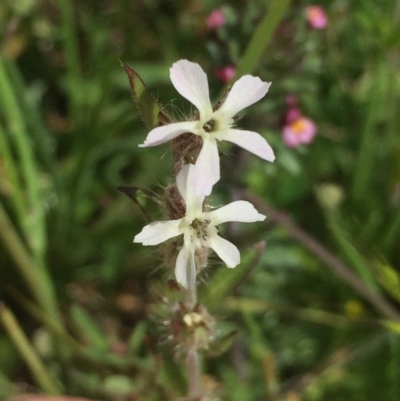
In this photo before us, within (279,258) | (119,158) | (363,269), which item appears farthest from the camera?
(119,158)

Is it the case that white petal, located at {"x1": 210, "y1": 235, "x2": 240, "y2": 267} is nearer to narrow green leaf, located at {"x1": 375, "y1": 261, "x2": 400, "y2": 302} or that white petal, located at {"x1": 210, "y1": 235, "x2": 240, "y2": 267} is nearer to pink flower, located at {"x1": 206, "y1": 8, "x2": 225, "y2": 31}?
narrow green leaf, located at {"x1": 375, "y1": 261, "x2": 400, "y2": 302}

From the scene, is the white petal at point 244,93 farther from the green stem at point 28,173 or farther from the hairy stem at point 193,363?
the green stem at point 28,173

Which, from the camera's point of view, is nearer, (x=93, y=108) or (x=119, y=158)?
(x=93, y=108)

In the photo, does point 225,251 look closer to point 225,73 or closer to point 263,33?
point 263,33

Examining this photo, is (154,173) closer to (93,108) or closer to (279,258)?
(93,108)

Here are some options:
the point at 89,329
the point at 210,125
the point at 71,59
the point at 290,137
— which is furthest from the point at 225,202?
the point at 210,125

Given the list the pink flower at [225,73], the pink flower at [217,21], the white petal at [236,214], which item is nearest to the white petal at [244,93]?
the white petal at [236,214]

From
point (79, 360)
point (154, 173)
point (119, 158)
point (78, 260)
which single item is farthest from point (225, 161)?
point (79, 360)
